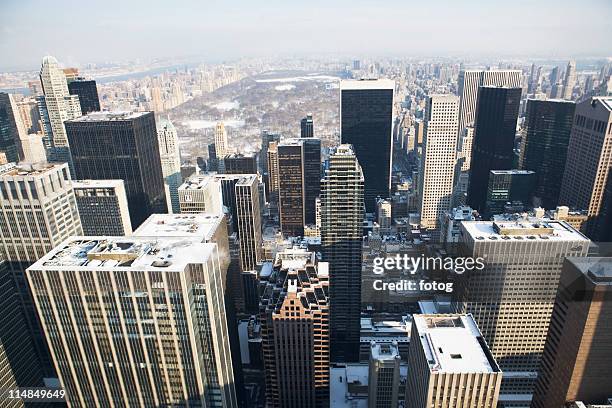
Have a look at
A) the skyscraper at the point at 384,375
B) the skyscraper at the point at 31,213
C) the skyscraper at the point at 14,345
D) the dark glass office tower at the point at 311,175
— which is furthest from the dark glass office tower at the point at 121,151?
the skyscraper at the point at 384,375

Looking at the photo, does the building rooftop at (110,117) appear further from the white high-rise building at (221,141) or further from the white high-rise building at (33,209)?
the white high-rise building at (221,141)

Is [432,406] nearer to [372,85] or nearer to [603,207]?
[603,207]

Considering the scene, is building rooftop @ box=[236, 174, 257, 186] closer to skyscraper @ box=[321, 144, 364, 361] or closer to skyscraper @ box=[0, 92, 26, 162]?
skyscraper @ box=[321, 144, 364, 361]

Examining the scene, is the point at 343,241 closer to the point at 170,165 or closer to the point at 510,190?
the point at 510,190

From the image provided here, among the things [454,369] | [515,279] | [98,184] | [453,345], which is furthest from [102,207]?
[515,279]

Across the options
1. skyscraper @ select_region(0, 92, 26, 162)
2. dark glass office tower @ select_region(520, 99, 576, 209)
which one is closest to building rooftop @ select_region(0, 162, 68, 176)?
skyscraper @ select_region(0, 92, 26, 162)
